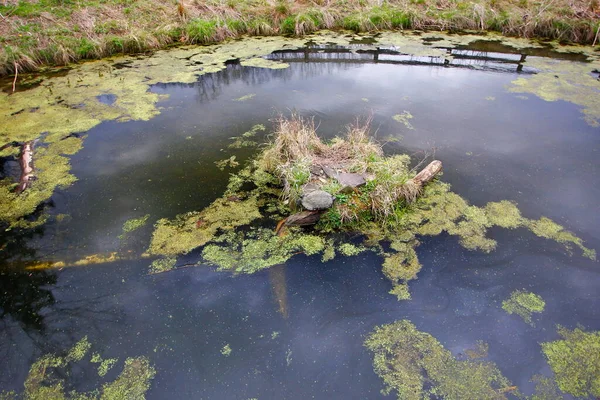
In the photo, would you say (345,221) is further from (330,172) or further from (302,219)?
(330,172)

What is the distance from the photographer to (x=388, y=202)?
10.9 feet

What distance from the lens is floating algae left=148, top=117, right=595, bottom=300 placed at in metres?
3.04

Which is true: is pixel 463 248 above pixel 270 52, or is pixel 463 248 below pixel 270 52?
below

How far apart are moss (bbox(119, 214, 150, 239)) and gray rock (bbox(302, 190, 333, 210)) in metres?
1.46

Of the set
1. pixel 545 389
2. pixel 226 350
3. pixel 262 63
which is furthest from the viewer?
pixel 262 63

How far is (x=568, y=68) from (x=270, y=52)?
5385 millimetres

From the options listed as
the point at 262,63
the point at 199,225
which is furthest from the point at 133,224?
the point at 262,63

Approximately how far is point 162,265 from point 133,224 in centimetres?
63

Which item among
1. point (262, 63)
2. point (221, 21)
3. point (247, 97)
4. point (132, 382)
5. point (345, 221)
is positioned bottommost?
point (132, 382)

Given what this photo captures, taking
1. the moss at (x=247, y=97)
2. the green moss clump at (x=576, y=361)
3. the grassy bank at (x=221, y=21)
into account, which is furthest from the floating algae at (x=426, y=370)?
the grassy bank at (x=221, y=21)

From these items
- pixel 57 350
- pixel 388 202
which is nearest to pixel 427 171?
pixel 388 202

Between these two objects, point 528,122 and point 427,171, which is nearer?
point 427,171

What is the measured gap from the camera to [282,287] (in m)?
2.80

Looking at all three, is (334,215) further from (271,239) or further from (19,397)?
(19,397)
